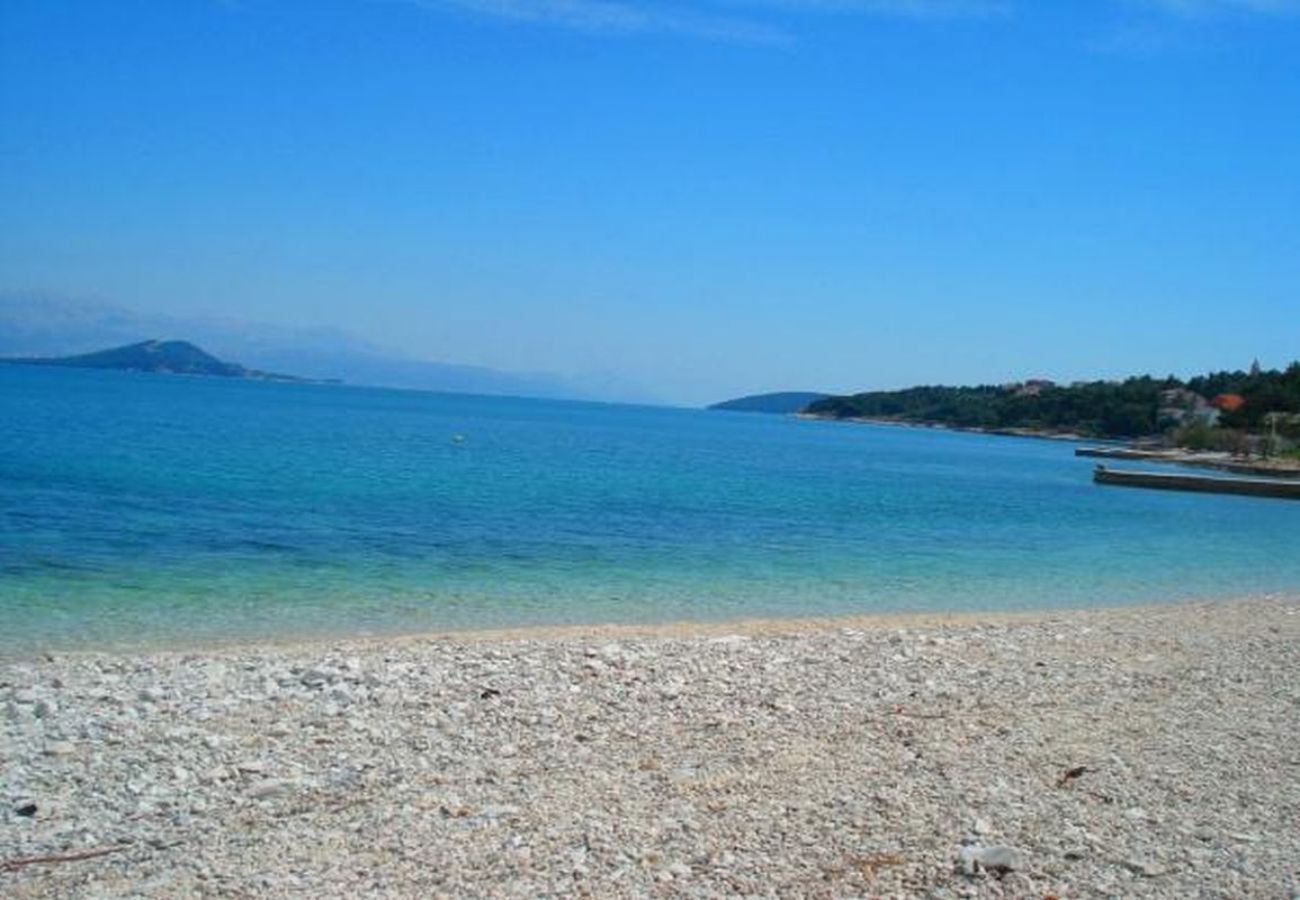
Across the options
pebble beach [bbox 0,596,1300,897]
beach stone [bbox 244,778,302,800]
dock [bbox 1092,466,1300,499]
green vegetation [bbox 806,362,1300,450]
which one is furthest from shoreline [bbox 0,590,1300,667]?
green vegetation [bbox 806,362,1300,450]

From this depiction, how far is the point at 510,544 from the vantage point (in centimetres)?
2469

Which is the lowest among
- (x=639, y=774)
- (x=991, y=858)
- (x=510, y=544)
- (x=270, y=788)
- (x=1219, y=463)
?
(x=510, y=544)

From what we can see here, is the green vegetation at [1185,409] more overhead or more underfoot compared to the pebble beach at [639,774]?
more overhead

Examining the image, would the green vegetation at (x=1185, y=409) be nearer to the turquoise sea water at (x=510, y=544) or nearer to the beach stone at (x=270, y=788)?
the turquoise sea water at (x=510, y=544)

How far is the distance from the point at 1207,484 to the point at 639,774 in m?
66.0

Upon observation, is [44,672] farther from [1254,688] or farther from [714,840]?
[1254,688]

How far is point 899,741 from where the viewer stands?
29.7 feet

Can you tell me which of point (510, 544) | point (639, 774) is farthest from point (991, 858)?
point (510, 544)

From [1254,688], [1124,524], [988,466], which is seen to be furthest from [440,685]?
[988,466]

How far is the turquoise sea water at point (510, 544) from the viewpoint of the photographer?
55.4 ft

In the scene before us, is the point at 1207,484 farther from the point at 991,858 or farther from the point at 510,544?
the point at 991,858

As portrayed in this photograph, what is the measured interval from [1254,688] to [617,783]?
309 inches

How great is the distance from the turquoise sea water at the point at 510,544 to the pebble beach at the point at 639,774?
14.1 feet

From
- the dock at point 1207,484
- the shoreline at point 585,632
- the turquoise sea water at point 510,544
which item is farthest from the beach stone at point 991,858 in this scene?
the dock at point 1207,484
